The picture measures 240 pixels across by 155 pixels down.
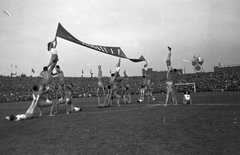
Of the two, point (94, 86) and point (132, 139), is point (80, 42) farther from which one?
point (94, 86)

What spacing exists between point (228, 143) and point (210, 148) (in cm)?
61

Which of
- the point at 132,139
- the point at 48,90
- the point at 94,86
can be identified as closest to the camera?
the point at 132,139

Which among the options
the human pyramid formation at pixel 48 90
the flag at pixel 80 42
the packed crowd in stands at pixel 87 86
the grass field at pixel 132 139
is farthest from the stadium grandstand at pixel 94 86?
the grass field at pixel 132 139

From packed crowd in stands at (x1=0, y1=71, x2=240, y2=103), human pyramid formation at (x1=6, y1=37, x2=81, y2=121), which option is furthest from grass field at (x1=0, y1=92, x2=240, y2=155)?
packed crowd in stands at (x1=0, y1=71, x2=240, y2=103)

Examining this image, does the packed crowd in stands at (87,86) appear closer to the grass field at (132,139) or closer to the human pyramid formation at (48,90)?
the human pyramid formation at (48,90)

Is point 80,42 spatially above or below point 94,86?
above

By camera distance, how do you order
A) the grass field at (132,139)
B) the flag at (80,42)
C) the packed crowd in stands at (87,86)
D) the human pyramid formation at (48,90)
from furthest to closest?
the packed crowd in stands at (87,86), the flag at (80,42), the human pyramid formation at (48,90), the grass field at (132,139)

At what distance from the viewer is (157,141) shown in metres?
4.95

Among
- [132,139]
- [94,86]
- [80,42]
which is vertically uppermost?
[80,42]

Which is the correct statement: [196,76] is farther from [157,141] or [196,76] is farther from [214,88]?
[157,141]

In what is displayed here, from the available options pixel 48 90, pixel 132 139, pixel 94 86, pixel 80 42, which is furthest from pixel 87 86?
pixel 132 139

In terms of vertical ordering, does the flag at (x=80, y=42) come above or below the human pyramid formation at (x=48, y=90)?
above

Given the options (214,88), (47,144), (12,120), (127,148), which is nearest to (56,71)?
(12,120)

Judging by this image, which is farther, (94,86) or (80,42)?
(94,86)
